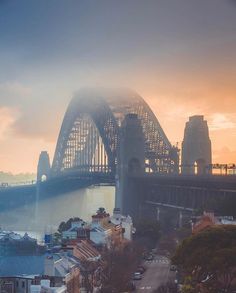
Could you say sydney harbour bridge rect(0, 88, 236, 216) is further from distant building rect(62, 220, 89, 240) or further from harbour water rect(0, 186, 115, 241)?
distant building rect(62, 220, 89, 240)

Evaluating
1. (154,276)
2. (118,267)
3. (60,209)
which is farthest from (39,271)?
(60,209)

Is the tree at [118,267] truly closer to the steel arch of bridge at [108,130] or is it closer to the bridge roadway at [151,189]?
the bridge roadway at [151,189]

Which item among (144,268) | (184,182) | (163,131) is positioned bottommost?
(144,268)

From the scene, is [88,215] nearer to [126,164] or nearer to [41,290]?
[126,164]

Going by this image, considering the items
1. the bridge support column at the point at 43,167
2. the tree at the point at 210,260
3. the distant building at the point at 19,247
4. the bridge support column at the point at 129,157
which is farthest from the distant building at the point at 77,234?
the bridge support column at the point at 43,167

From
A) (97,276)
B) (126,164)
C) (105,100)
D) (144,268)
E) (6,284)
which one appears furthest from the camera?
(105,100)

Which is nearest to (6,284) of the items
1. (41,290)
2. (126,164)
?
(41,290)

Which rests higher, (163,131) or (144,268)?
(163,131)

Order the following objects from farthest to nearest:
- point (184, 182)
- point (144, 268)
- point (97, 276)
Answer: point (184, 182), point (144, 268), point (97, 276)
